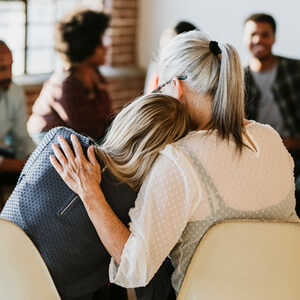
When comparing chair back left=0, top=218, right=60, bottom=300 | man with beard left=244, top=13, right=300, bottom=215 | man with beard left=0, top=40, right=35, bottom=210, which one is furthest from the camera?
man with beard left=244, top=13, right=300, bottom=215

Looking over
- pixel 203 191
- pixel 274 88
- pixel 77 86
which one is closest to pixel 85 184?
pixel 203 191

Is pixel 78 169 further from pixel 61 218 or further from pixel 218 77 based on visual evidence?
pixel 218 77

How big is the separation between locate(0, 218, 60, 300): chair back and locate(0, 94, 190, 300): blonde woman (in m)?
0.08

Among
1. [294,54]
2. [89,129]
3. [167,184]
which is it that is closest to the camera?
[167,184]

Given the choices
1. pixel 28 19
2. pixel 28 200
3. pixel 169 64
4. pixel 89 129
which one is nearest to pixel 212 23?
pixel 28 19

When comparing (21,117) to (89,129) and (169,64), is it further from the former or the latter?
(169,64)

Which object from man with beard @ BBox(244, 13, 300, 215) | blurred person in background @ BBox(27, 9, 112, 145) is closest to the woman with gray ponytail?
blurred person in background @ BBox(27, 9, 112, 145)

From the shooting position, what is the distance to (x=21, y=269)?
137cm

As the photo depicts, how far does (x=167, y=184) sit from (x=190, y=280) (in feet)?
0.87

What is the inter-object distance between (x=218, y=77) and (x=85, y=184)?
47 cm

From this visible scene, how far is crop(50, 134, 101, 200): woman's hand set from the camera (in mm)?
1426

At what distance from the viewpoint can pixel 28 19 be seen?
4.59 m

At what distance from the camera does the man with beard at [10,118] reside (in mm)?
2957

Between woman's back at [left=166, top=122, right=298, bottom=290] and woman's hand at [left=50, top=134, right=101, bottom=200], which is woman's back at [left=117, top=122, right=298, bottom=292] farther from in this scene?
woman's hand at [left=50, top=134, right=101, bottom=200]
